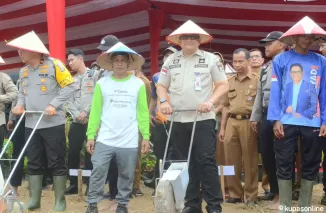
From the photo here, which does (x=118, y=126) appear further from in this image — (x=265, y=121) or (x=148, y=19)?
(x=148, y=19)

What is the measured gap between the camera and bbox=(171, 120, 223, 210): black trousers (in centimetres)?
448

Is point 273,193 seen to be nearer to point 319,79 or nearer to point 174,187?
point 319,79

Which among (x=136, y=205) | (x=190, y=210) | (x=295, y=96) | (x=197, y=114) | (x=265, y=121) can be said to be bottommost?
(x=136, y=205)

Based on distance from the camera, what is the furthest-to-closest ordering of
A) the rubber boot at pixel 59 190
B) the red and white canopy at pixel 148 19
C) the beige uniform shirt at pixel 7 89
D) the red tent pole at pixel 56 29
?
the red and white canopy at pixel 148 19, the red tent pole at pixel 56 29, the beige uniform shirt at pixel 7 89, the rubber boot at pixel 59 190

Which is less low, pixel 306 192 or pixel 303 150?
pixel 303 150

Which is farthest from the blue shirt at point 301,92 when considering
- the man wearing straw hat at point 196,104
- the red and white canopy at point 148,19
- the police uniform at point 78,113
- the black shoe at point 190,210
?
the red and white canopy at point 148,19

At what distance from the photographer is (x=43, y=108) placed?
518 centimetres

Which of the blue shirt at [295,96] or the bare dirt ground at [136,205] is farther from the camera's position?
the bare dirt ground at [136,205]

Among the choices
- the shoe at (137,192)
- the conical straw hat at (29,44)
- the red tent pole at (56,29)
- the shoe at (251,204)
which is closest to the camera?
the conical straw hat at (29,44)

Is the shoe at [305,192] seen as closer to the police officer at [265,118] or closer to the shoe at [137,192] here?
the police officer at [265,118]

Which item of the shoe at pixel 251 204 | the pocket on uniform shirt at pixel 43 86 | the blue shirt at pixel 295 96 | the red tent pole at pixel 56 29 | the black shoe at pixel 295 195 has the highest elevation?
the red tent pole at pixel 56 29

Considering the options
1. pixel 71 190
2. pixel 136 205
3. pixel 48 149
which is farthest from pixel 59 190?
pixel 71 190

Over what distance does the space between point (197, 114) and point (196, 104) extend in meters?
0.08

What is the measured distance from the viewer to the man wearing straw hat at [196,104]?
4.49 metres
